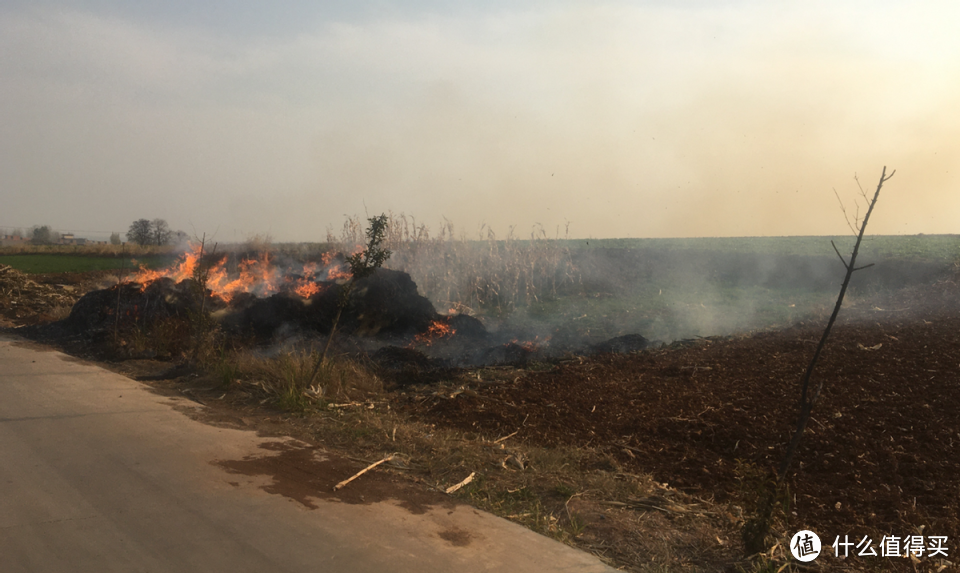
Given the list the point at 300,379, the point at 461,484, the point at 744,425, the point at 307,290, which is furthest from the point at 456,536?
the point at 307,290

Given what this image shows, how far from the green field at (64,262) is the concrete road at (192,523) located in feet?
89.0

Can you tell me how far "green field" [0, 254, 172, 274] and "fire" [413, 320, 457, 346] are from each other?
20.9m

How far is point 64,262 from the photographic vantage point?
121 feet

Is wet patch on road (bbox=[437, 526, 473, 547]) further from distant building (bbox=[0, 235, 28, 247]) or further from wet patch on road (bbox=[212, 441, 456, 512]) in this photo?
distant building (bbox=[0, 235, 28, 247])

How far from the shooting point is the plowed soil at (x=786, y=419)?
16.1 feet

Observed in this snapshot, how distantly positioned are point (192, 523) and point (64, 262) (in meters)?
40.8

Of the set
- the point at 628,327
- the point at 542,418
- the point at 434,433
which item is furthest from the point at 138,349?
the point at 628,327

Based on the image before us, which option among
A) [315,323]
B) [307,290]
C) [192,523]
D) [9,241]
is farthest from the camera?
[9,241]

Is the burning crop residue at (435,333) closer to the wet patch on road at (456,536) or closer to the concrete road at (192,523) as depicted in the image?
the concrete road at (192,523)

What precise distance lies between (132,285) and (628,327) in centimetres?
1285

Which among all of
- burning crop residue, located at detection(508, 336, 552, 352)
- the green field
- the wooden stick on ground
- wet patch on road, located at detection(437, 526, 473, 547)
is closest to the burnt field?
burning crop residue, located at detection(508, 336, 552, 352)

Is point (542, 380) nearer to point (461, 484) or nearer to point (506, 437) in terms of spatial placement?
point (506, 437)

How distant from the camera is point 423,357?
11.5 metres

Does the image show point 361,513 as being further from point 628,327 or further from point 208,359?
point 628,327
